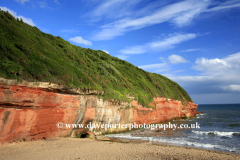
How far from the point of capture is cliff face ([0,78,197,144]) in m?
9.73

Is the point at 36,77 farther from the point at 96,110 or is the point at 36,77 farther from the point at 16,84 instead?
the point at 96,110

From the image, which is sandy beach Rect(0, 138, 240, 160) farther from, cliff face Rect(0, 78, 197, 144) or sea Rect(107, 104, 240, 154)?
sea Rect(107, 104, 240, 154)

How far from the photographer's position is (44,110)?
11570mm

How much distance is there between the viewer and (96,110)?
16.2m

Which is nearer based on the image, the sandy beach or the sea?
the sandy beach

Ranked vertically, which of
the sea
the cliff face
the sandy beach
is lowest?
the sea

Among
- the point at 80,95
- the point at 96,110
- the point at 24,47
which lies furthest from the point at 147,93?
the point at 24,47

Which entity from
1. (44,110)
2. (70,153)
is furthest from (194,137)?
(44,110)

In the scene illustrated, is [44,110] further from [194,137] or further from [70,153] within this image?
[194,137]

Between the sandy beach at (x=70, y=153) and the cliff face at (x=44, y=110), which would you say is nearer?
the sandy beach at (x=70, y=153)

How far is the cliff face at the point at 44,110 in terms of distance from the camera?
973 cm

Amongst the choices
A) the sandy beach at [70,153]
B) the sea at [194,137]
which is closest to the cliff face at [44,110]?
the sandy beach at [70,153]

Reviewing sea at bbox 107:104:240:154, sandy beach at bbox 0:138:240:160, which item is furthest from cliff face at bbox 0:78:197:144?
sea at bbox 107:104:240:154

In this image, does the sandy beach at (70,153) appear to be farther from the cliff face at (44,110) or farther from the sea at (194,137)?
the sea at (194,137)
